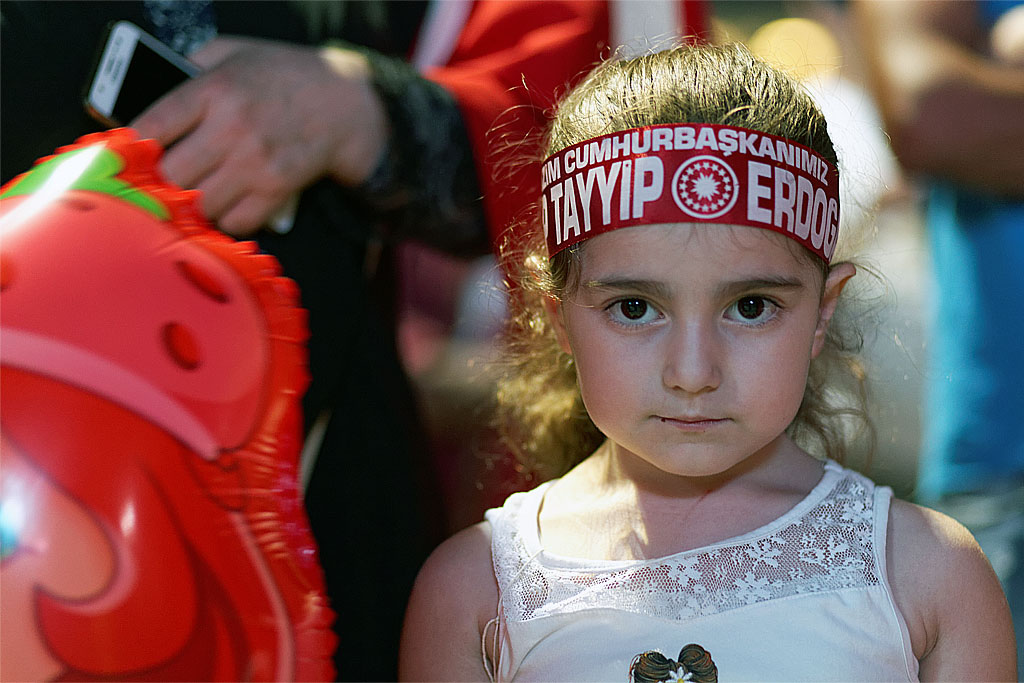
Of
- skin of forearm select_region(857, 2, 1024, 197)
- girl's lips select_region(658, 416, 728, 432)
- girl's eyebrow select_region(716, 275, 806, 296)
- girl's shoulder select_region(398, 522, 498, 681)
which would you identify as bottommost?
girl's shoulder select_region(398, 522, 498, 681)

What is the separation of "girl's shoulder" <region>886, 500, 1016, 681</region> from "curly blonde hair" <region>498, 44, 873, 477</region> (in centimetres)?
26

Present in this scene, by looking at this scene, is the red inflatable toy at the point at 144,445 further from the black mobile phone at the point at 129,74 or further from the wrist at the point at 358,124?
the wrist at the point at 358,124

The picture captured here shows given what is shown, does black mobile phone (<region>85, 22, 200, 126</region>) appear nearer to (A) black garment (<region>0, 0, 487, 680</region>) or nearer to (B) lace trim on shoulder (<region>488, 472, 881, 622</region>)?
(A) black garment (<region>0, 0, 487, 680</region>)

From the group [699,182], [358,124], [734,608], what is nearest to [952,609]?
[734,608]

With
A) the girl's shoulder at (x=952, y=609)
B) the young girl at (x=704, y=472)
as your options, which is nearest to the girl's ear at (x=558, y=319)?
the young girl at (x=704, y=472)

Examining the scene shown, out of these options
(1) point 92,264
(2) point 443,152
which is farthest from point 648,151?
(1) point 92,264

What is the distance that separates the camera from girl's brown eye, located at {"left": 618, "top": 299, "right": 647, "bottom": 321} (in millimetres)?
868

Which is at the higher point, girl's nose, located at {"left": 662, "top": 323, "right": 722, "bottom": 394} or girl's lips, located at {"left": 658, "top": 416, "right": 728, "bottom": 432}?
girl's nose, located at {"left": 662, "top": 323, "right": 722, "bottom": 394}

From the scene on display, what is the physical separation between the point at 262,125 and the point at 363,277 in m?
0.23

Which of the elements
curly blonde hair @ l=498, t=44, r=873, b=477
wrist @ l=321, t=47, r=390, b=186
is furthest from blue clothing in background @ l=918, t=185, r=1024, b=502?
wrist @ l=321, t=47, r=390, b=186

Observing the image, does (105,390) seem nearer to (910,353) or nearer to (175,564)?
(175,564)

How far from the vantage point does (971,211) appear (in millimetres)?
1271

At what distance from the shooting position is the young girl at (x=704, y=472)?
84 centimetres

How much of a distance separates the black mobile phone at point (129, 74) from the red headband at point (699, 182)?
1.33 ft
